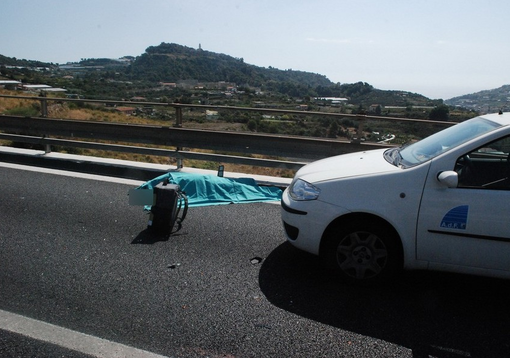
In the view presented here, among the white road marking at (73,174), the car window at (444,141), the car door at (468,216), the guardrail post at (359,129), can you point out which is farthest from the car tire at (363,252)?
the white road marking at (73,174)

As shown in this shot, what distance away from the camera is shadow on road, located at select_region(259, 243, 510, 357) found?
3.30m

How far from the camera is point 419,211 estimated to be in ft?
12.4

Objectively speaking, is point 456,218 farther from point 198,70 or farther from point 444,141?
point 198,70

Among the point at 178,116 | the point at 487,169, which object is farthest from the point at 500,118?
the point at 178,116

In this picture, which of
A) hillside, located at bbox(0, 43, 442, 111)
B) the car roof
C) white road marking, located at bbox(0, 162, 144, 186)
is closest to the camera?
the car roof

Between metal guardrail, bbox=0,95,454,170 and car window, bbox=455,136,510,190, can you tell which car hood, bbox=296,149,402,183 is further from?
metal guardrail, bbox=0,95,454,170

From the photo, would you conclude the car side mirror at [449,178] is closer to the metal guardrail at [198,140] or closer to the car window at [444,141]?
the car window at [444,141]

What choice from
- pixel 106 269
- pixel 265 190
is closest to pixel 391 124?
pixel 265 190

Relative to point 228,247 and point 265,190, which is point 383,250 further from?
point 265,190

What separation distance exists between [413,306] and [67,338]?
2.74 metres

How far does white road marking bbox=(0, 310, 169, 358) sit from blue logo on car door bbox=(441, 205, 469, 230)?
8.09 ft

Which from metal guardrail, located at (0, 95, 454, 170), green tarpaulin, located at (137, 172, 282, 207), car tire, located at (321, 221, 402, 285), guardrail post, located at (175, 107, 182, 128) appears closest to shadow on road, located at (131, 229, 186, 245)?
green tarpaulin, located at (137, 172, 282, 207)

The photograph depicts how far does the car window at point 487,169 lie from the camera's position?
3.71 m

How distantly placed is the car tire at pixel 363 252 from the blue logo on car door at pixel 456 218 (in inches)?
17.1
